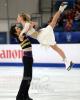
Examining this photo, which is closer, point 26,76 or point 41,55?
point 26,76

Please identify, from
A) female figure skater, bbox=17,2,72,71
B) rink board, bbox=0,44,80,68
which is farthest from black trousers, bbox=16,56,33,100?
rink board, bbox=0,44,80,68

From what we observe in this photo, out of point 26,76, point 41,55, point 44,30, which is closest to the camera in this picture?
point 44,30

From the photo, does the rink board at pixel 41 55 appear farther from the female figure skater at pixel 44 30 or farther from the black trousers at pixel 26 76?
the female figure skater at pixel 44 30

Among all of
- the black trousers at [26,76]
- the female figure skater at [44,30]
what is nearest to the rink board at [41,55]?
the black trousers at [26,76]

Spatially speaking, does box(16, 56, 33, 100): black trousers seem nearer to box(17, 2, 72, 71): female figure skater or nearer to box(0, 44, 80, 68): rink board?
box(17, 2, 72, 71): female figure skater

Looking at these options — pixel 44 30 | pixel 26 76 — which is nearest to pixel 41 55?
pixel 26 76

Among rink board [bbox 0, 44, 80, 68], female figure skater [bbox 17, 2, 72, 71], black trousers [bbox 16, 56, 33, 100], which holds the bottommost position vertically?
rink board [bbox 0, 44, 80, 68]

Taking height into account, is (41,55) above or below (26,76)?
below

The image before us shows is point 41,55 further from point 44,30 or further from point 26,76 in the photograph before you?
point 44,30

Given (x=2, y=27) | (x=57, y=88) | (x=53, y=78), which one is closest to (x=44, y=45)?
(x=57, y=88)

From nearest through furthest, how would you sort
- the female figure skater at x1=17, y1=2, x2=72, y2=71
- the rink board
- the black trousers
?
1. the female figure skater at x1=17, y1=2, x2=72, y2=71
2. the black trousers
3. the rink board

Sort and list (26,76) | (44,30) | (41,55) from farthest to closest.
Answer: (41,55), (26,76), (44,30)

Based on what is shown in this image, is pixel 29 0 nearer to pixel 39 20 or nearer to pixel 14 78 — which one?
pixel 39 20

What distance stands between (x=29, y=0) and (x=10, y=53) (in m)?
2.15
